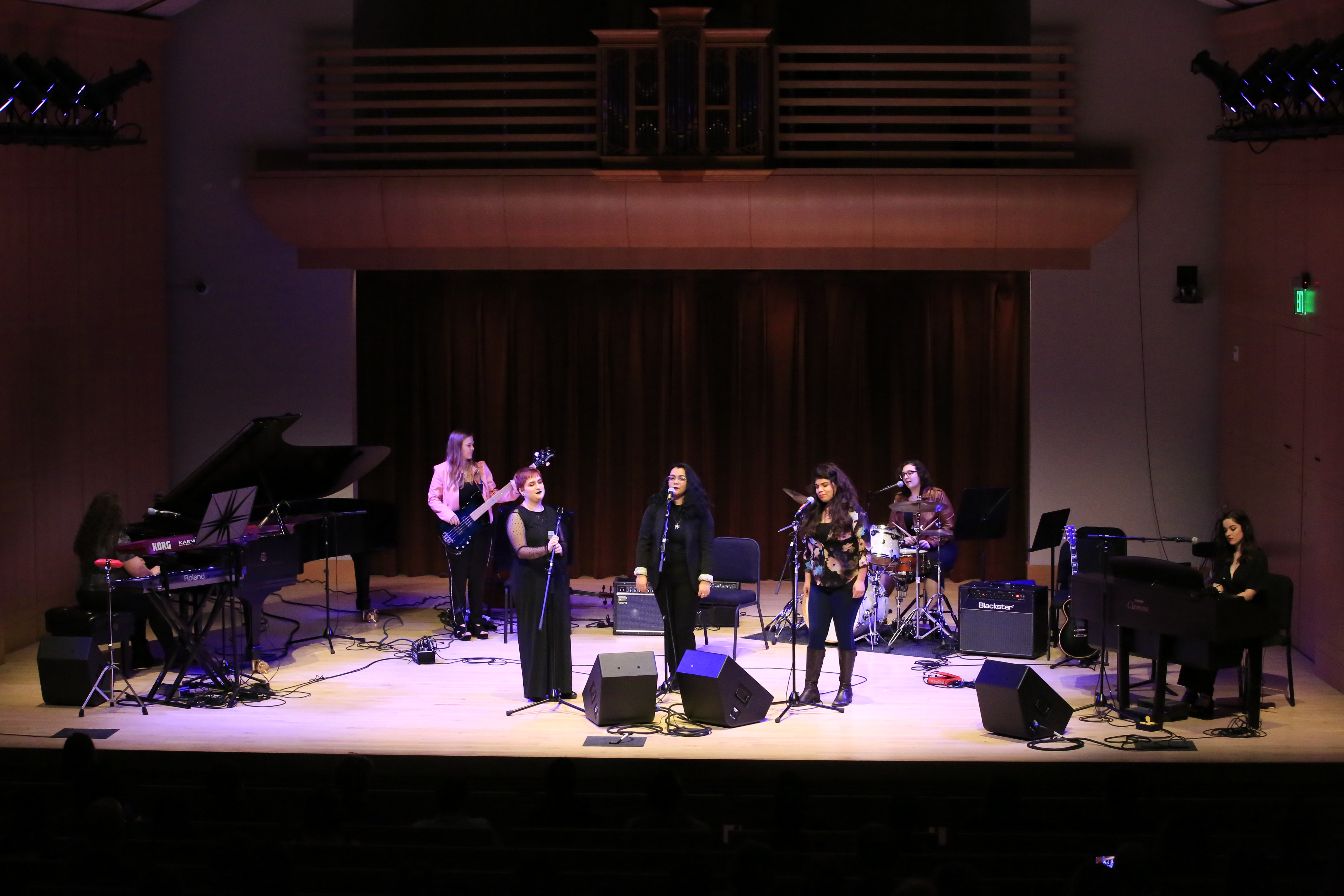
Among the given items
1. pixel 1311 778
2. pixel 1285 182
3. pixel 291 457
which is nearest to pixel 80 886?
pixel 1311 778

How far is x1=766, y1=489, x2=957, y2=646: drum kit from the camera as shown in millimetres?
9445

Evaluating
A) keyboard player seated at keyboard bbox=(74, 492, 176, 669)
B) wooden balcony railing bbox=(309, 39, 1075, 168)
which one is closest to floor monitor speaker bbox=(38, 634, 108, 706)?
keyboard player seated at keyboard bbox=(74, 492, 176, 669)

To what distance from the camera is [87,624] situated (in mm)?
8352

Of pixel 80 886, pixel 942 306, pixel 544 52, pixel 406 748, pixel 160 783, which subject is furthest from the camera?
pixel 942 306

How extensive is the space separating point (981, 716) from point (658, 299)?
18.0ft

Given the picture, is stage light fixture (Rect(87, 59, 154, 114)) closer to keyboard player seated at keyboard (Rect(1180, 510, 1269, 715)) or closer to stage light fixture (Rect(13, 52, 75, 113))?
stage light fixture (Rect(13, 52, 75, 113))

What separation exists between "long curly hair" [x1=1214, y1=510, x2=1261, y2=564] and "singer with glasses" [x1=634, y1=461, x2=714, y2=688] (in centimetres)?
301

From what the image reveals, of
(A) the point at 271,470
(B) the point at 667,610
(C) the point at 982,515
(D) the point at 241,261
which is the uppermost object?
(D) the point at 241,261

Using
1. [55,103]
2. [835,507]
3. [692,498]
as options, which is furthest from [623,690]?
[55,103]

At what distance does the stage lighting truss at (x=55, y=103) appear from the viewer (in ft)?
24.9

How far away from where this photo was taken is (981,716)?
7.58 metres

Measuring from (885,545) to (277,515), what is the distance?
4188 millimetres

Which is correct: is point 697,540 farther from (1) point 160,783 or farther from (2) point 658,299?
(2) point 658,299

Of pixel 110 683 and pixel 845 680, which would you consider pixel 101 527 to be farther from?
pixel 845 680
